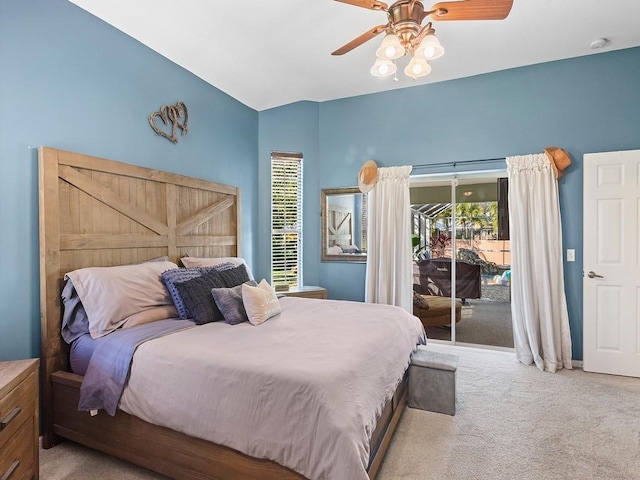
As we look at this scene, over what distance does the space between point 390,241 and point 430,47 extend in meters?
2.40

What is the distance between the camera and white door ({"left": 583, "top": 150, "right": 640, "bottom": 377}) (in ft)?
10.6

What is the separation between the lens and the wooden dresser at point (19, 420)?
146 centimetres

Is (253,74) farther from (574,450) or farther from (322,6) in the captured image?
(574,450)

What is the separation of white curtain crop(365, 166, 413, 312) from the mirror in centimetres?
23

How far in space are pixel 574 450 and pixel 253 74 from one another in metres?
4.19

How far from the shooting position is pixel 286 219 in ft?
15.4

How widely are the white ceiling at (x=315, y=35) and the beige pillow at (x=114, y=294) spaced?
6.53 ft

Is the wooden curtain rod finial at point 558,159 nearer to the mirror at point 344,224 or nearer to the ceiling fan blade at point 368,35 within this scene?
the mirror at point 344,224

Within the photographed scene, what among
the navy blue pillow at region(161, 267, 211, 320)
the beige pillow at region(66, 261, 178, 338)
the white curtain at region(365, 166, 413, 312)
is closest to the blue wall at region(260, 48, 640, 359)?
the white curtain at region(365, 166, 413, 312)

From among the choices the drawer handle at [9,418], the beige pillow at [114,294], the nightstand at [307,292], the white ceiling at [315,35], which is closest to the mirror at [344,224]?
the nightstand at [307,292]

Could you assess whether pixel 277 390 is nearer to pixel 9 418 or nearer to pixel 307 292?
pixel 9 418

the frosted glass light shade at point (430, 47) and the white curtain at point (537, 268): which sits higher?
the frosted glass light shade at point (430, 47)

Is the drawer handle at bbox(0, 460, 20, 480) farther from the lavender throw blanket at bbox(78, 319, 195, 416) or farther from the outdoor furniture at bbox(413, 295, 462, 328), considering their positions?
the outdoor furniture at bbox(413, 295, 462, 328)

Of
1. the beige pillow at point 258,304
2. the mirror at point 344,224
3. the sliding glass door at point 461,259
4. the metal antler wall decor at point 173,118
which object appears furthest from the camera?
the mirror at point 344,224
